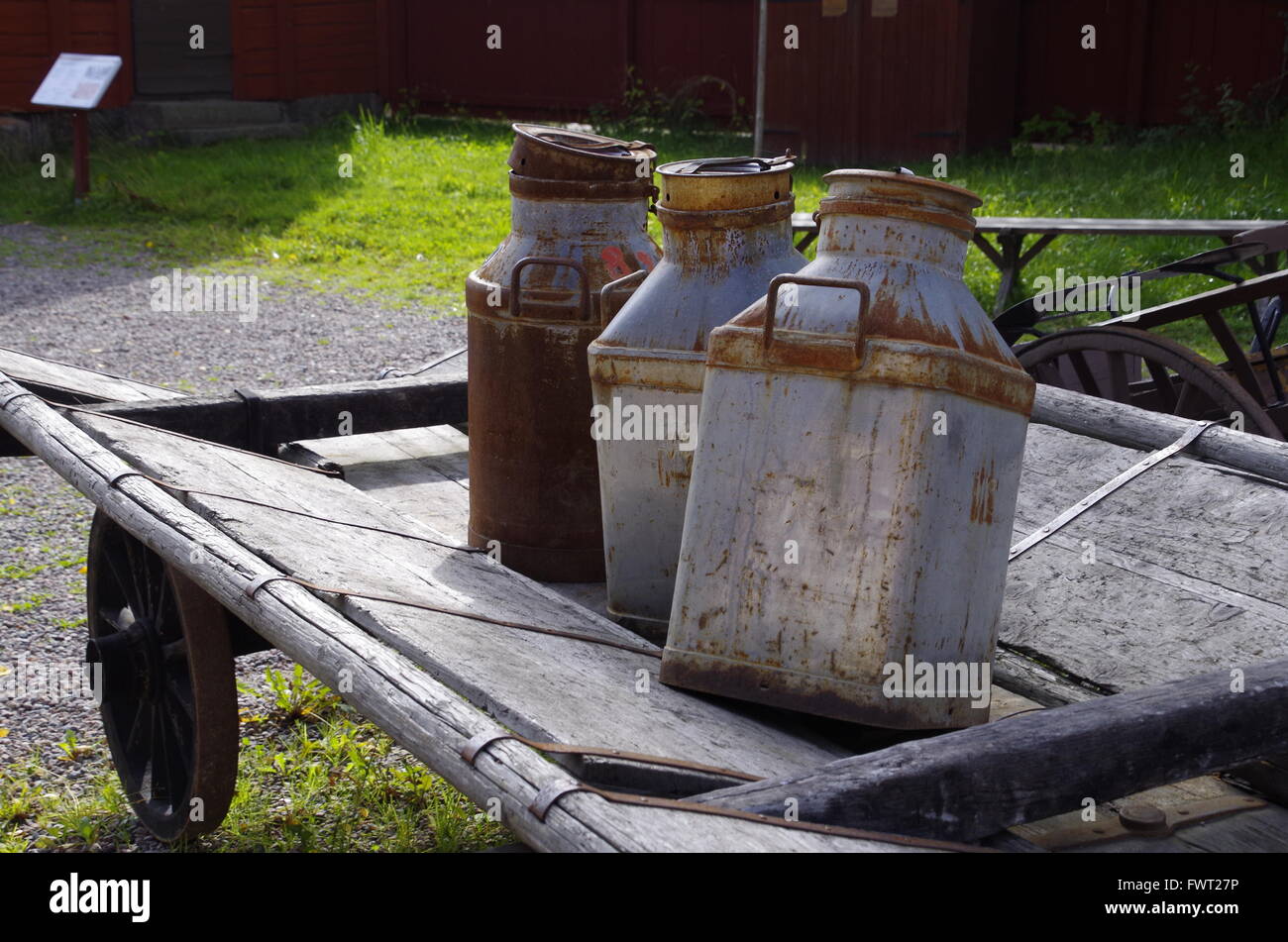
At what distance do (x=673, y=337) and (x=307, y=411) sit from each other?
1619 mm

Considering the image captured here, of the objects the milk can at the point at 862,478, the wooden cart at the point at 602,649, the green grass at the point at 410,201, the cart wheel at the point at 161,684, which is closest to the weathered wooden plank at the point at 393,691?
the wooden cart at the point at 602,649

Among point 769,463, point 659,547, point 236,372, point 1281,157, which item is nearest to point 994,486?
point 769,463

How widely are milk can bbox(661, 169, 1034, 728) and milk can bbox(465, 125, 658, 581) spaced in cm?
71

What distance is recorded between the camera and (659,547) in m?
2.52

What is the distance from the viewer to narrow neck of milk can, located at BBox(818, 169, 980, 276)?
206cm

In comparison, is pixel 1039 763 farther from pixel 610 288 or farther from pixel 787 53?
pixel 787 53

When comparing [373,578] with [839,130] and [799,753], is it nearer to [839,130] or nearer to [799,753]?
[799,753]

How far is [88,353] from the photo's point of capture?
7.29m

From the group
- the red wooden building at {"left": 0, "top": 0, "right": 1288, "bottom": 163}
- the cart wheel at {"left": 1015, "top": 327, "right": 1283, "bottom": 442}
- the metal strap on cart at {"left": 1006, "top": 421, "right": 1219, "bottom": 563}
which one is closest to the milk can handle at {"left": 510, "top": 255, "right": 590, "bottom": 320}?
the metal strap on cart at {"left": 1006, "top": 421, "right": 1219, "bottom": 563}

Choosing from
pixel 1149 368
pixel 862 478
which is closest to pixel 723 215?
pixel 862 478

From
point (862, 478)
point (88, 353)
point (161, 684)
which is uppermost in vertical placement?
point (862, 478)

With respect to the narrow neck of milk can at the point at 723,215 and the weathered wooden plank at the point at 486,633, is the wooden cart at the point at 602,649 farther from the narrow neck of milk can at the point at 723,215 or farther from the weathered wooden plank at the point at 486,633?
the narrow neck of milk can at the point at 723,215

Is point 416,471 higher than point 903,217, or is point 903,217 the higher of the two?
point 903,217

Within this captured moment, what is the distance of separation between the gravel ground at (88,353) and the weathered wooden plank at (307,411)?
2.72 feet
